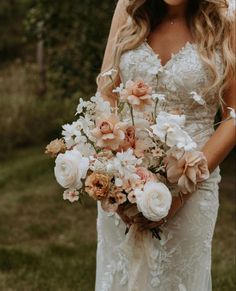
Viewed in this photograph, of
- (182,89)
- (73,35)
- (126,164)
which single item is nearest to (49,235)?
(73,35)

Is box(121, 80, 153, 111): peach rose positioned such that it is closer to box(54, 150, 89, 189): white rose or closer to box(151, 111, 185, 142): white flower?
box(151, 111, 185, 142): white flower

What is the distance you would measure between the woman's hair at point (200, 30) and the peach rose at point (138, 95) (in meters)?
0.41

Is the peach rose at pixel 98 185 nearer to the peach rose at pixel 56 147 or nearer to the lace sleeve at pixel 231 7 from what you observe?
the peach rose at pixel 56 147

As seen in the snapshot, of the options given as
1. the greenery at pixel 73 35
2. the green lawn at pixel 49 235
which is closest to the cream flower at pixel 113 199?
the green lawn at pixel 49 235

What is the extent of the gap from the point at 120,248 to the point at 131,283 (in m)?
0.26

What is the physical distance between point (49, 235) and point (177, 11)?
15.6 ft

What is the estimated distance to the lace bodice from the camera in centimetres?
344

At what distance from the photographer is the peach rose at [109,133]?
3.04 metres

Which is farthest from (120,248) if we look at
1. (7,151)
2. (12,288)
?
(7,151)

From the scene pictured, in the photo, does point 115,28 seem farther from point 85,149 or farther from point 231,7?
point 85,149

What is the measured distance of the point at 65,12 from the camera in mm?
9508

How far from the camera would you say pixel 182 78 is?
3.45 metres

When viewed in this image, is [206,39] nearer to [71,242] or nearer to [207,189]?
[207,189]

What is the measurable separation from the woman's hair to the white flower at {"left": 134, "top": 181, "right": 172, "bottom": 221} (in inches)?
27.0
